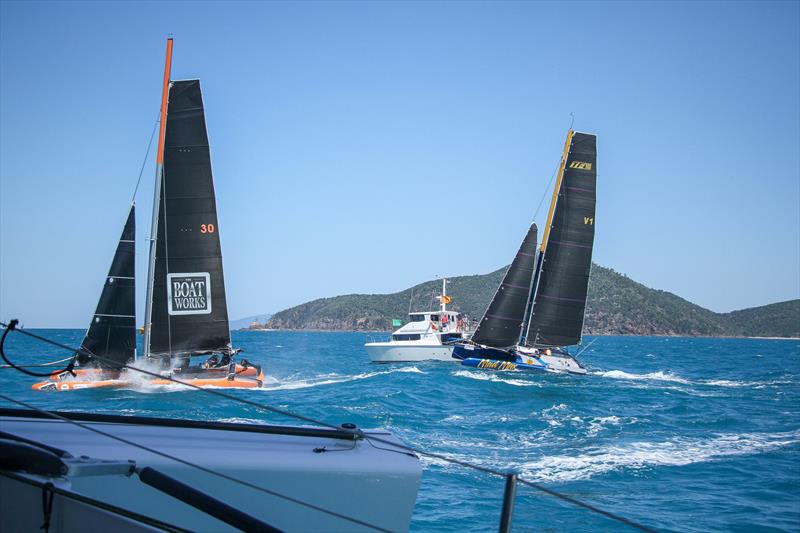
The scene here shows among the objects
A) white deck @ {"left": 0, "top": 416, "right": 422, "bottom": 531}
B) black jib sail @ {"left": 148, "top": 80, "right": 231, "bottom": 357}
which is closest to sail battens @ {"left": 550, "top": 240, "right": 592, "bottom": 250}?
black jib sail @ {"left": 148, "top": 80, "right": 231, "bottom": 357}

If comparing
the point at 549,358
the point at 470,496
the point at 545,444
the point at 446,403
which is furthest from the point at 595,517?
the point at 549,358

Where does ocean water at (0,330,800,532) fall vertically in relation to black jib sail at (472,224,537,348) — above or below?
below

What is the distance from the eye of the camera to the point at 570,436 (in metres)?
14.5

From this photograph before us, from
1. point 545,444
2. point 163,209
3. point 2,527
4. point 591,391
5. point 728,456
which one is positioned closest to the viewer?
point 2,527

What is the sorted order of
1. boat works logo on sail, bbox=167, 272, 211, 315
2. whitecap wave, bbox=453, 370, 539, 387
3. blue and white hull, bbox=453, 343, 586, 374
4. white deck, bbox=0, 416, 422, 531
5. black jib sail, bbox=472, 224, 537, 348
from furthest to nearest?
black jib sail, bbox=472, 224, 537, 348, blue and white hull, bbox=453, 343, 586, 374, whitecap wave, bbox=453, 370, 539, 387, boat works logo on sail, bbox=167, 272, 211, 315, white deck, bbox=0, 416, 422, 531

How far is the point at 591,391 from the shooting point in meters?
25.5

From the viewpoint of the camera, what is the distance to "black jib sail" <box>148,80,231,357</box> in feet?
72.2

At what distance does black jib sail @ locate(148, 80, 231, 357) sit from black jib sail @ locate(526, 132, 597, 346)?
18.5 meters

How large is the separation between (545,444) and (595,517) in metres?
5.17

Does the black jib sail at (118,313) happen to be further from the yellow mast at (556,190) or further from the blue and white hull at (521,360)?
the yellow mast at (556,190)

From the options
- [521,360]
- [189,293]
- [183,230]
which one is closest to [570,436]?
[189,293]

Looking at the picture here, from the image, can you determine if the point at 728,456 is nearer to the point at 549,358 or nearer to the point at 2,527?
the point at 2,527

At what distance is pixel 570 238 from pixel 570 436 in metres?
22.0

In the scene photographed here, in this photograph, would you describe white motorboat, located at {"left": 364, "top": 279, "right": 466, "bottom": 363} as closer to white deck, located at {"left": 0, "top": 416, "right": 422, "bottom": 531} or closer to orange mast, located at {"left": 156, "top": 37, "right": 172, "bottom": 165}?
→ orange mast, located at {"left": 156, "top": 37, "right": 172, "bottom": 165}
